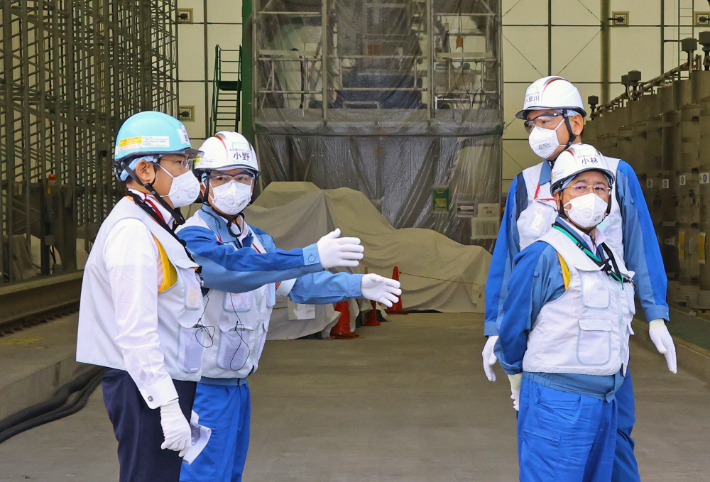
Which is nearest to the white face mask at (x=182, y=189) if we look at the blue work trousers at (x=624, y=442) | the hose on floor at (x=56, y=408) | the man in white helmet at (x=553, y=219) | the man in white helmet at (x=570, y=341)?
the man in white helmet at (x=570, y=341)

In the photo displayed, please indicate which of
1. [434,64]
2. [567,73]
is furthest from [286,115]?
[567,73]

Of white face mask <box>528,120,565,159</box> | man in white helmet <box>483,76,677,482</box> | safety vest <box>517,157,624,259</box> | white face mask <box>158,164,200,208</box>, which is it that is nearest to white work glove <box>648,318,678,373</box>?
man in white helmet <box>483,76,677,482</box>

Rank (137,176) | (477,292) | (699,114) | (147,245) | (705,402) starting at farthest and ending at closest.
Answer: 1. (477,292)
2. (699,114)
3. (705,402)
4. (137,176)
5. (147,245)

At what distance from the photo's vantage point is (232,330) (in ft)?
12.3

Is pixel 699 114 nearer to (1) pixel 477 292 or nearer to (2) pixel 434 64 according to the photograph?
(1) pixel 477 292

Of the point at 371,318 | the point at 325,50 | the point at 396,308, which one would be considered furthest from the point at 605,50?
the point at 371,318

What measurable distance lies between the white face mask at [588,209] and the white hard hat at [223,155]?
1444 millimetres

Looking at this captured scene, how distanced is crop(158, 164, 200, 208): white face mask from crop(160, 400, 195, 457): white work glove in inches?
32.2

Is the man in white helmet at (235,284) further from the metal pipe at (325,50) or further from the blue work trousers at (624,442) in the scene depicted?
the metal pipe at (325,50)

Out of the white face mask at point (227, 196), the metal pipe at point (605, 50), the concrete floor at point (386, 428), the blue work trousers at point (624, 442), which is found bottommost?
the concrete floor at point (386, 428)

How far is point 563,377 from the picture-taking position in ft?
11.0

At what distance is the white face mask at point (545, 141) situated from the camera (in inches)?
160

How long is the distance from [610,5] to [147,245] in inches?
1229

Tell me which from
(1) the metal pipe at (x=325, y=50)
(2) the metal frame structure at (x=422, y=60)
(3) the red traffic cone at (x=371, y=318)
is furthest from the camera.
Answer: (2) the metal frame structure at (x=422, y=60)
